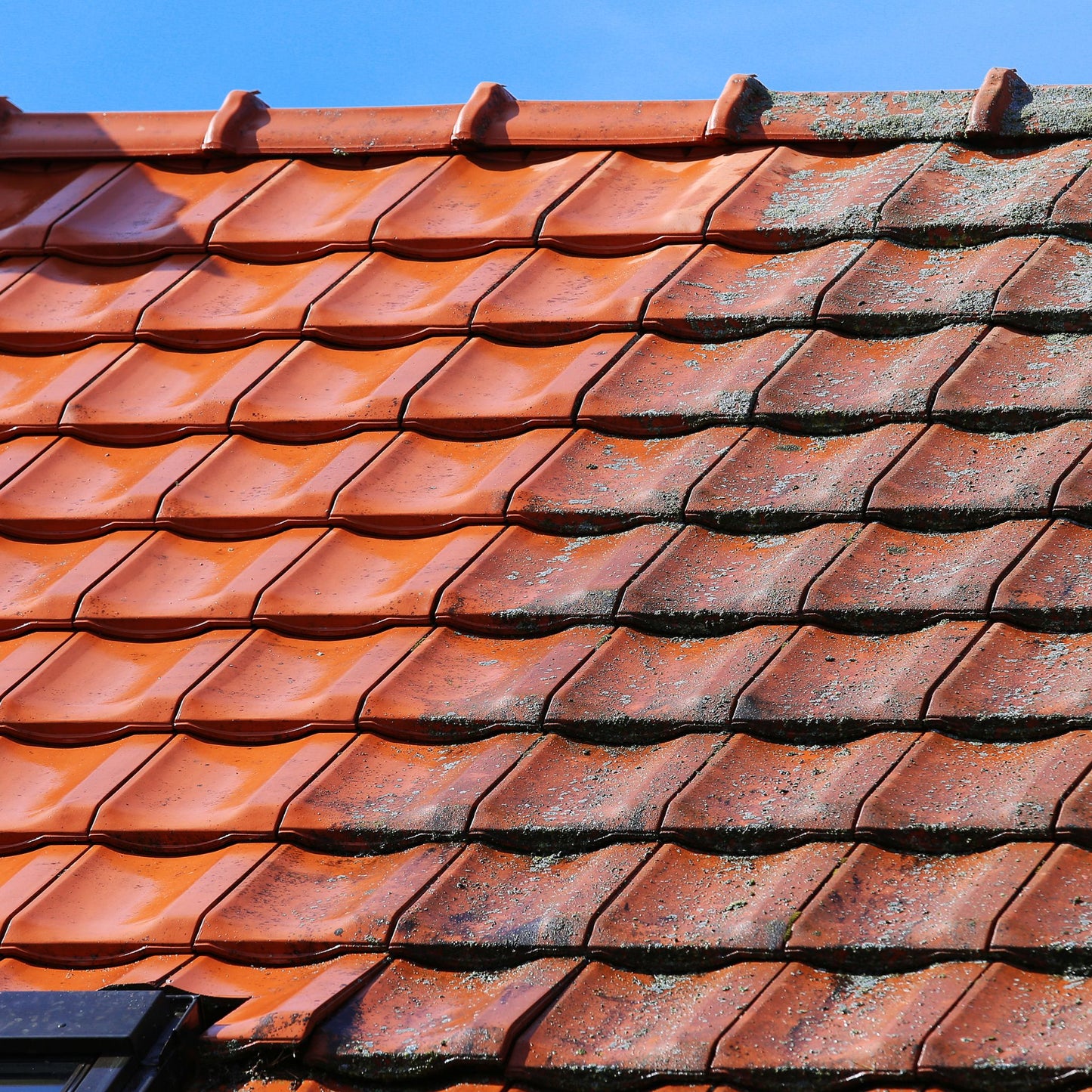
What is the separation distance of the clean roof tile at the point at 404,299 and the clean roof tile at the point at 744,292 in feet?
1.32

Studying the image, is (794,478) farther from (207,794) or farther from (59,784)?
(59,784)

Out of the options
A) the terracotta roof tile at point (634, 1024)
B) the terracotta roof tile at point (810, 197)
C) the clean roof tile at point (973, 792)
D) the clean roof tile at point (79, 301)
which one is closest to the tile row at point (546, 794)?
the clean roof tile at point (973, 792)

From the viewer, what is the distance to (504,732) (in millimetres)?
2049

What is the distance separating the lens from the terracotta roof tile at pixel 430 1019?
1.63 meters

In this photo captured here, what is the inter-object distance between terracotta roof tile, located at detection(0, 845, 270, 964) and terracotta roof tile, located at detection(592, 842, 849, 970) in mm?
579

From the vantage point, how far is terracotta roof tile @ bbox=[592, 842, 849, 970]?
67.1 inches

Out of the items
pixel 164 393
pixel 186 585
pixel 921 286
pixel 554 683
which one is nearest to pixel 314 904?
pixel 554 683

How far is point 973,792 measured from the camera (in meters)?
1.81

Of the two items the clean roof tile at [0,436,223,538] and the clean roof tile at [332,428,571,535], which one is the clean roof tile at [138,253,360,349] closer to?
the clean roof tile at [0,436,223,538]

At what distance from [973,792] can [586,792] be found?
21.6 inches

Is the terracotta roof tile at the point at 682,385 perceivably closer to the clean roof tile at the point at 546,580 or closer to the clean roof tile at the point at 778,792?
the clean roof tile at the point at 546,580

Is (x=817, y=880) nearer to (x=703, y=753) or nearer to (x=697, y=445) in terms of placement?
(x=703, y=753)

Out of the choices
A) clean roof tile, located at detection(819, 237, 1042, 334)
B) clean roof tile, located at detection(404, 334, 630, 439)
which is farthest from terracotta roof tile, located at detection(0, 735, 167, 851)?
clean roof tile, located at detection(819, 237, 1042, 334)

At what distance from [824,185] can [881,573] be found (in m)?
1.23
